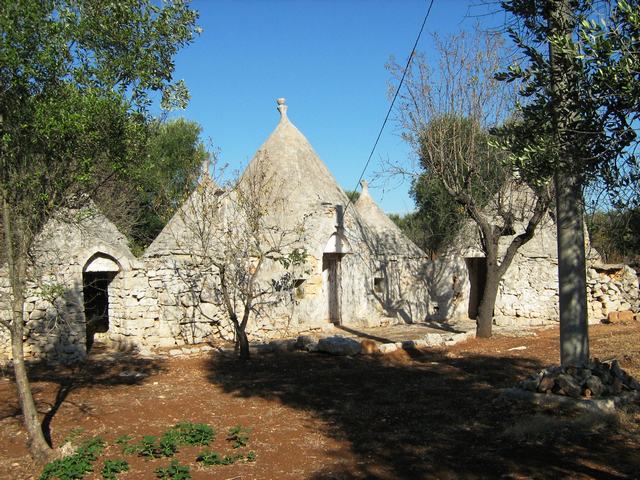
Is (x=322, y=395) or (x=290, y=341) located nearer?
(x=322, y=395)

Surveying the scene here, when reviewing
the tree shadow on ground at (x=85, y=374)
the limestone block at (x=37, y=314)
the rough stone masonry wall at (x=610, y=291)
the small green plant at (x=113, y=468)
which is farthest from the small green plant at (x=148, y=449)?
the rough stone masonry wall at (x=610, y=291)

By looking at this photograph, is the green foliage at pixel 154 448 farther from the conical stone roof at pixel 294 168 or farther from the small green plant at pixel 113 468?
the conical stone roof at pixel 294 168

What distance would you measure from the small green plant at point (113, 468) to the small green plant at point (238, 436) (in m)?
1.19

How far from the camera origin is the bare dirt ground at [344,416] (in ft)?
19.4

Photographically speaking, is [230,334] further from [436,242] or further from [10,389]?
[436,242]

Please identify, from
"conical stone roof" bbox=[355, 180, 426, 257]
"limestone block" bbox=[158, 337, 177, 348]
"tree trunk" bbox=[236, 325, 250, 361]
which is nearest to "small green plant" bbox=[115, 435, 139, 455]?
"tree trunk" bbox=[236, 325, 250, 361]

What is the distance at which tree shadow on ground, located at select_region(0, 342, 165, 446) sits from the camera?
8473 mm

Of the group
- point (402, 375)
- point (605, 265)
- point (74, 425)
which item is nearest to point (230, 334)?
point (402, 375)

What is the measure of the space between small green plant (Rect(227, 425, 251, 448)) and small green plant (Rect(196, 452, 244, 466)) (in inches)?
14.3

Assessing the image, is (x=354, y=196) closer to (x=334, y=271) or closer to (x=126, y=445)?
(x=334, y=271)

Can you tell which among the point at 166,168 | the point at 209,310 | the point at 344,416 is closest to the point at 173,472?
the point at 344,416

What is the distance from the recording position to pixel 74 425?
757 centimetres

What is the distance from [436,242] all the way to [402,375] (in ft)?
57.4

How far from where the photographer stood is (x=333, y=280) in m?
17.8
